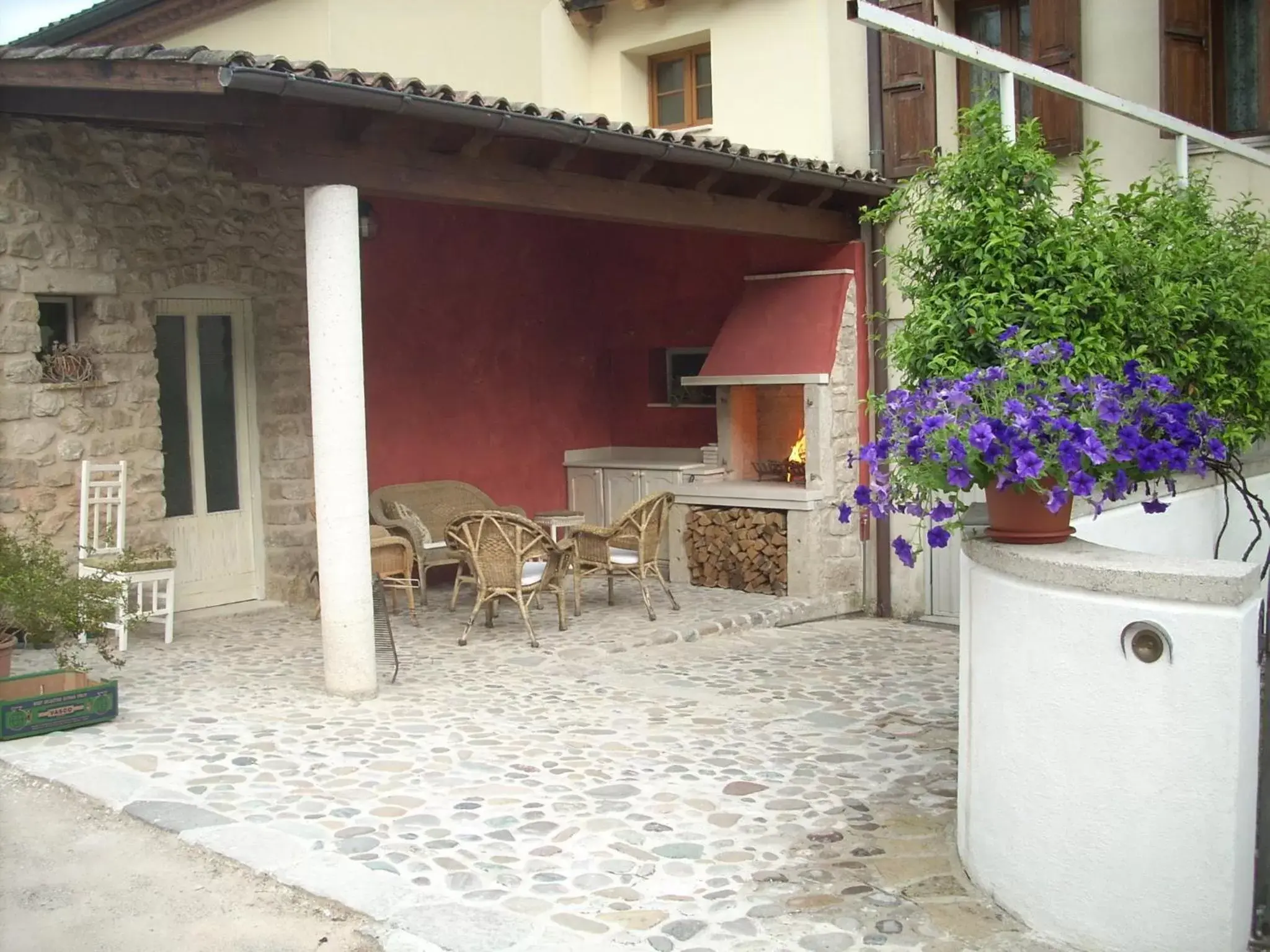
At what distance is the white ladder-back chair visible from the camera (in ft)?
25.4

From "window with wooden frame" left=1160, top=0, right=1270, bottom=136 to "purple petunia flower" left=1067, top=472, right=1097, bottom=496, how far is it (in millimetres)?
5698

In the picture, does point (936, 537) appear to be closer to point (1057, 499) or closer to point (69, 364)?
point (1057, 499)

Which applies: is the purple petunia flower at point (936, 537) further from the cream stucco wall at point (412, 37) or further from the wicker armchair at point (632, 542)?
the cream stucco wall at point (412, 37)

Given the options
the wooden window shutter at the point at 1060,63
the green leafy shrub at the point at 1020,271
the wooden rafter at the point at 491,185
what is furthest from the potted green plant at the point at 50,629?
the wooden window shutter at the point at 1060,63

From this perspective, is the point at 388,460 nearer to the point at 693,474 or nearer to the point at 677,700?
the point at 693,474

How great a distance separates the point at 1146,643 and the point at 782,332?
22.1ft

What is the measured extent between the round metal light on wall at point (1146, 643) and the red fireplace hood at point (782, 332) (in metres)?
6.31

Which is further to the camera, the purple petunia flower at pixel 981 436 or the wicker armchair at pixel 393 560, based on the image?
the wicker armchair at pixel 393 560

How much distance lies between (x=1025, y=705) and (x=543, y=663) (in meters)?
4.21

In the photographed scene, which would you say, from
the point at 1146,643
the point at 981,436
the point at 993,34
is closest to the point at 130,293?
the point at 981,436

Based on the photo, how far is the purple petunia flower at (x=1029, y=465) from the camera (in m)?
3.71

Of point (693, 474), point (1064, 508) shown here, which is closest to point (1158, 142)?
point (693, 474)

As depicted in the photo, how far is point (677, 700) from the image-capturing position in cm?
696

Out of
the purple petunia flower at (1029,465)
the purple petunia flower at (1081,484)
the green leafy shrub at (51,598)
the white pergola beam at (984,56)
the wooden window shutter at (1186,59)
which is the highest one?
the wooden window shutter at (1186,59)
